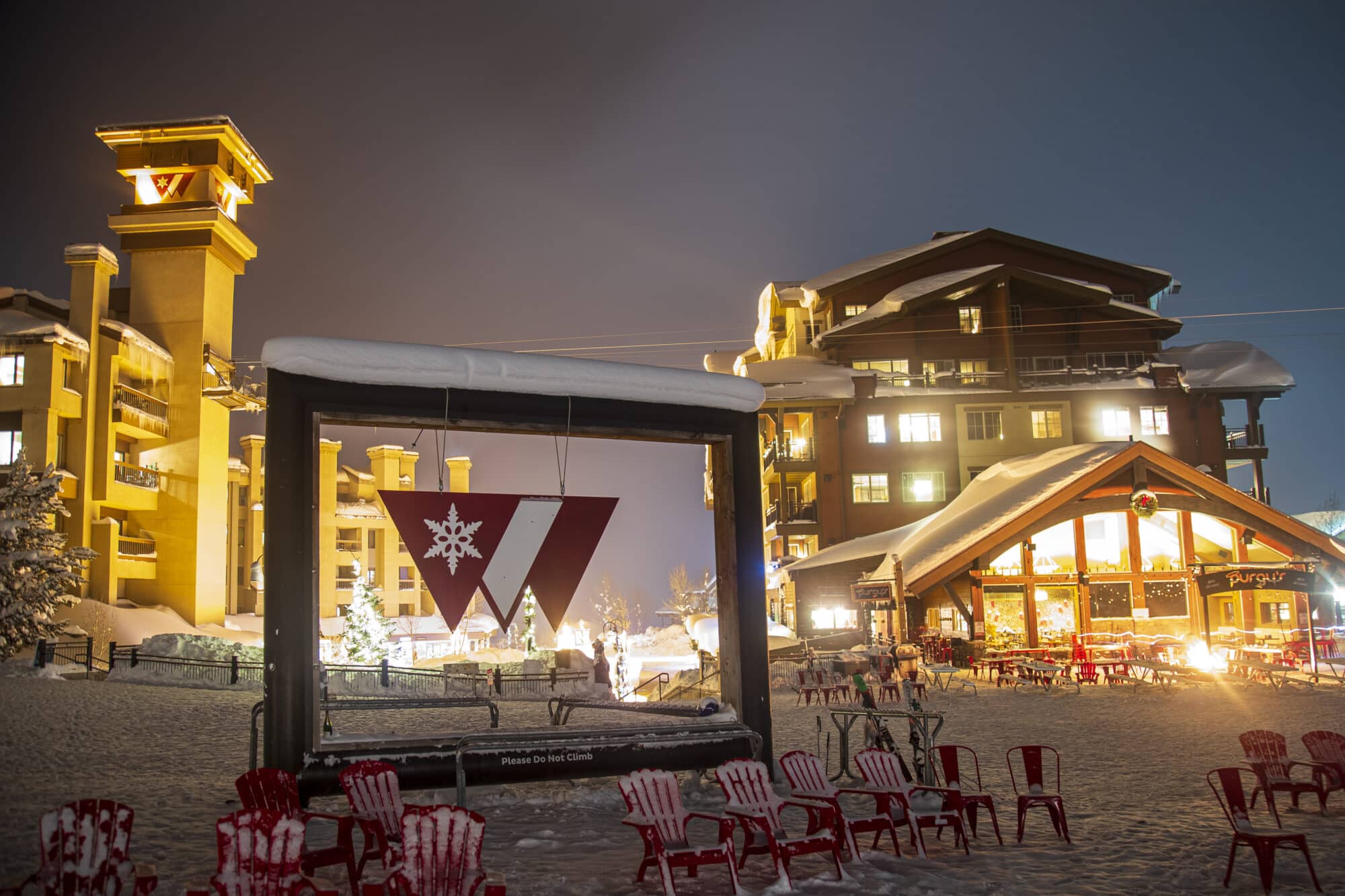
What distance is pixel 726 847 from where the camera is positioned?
747 centimetres

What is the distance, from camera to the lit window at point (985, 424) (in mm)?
45688

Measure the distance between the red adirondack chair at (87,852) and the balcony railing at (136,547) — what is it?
1617 inches

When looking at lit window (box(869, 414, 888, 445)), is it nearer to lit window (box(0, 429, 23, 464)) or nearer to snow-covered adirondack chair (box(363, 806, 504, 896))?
lit window (box(0, 429, 23, 464))

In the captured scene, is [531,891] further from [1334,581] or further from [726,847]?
[1334,581]

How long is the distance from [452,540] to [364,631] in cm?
3550

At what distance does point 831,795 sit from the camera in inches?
347

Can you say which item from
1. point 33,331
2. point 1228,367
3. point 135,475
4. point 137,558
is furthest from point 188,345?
point 1228,367

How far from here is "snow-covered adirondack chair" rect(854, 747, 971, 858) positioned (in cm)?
895

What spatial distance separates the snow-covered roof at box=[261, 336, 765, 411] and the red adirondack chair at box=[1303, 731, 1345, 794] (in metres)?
7.13

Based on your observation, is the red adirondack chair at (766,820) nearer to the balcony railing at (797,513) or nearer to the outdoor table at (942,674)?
the outdoor table at (942,674)

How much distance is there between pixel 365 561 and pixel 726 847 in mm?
61523

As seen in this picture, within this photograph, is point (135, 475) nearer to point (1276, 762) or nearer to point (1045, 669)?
point (1045, 669)

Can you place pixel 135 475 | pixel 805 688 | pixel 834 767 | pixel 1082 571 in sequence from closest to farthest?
pixel 834 767
pixel 805 688
pixel 1082 571
pixel 135 475

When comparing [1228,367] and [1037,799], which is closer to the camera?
[1037,799]
